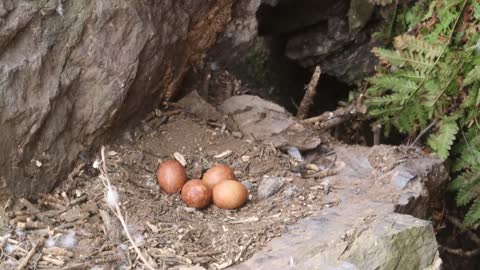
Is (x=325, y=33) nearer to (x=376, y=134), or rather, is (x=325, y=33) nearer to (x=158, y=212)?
(x=376, y=134)

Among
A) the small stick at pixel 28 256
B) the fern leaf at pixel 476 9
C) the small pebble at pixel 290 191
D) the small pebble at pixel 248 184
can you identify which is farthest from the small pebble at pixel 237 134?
the fern leaf at pixel 476 9

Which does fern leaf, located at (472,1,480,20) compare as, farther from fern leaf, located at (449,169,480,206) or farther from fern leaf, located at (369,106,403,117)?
fern leaf, located at (449,169,480,206)

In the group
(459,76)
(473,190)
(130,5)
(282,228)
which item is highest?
(130,5)

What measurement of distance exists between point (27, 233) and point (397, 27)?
313cm

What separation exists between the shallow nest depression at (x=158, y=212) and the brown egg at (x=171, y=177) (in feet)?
0.13

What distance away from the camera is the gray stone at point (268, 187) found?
134 inches

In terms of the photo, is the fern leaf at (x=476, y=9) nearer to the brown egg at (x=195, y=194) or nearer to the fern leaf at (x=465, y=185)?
the fern leaf at (x=465, y=185)

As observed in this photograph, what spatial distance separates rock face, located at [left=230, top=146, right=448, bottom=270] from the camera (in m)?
2.90

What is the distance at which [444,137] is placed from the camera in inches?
161

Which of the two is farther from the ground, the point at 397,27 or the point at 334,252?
the point at 397,27

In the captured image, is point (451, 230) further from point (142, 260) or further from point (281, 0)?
point (142, 260)

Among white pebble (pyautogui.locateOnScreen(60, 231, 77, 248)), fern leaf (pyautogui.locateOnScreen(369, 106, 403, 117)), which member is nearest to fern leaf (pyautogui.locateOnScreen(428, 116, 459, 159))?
fern leaf (pyautogui.locateOnScreen(369, 106, 403, 117))

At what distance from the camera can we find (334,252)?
2.91 meters

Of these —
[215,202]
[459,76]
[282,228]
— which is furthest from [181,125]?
[459,76]
